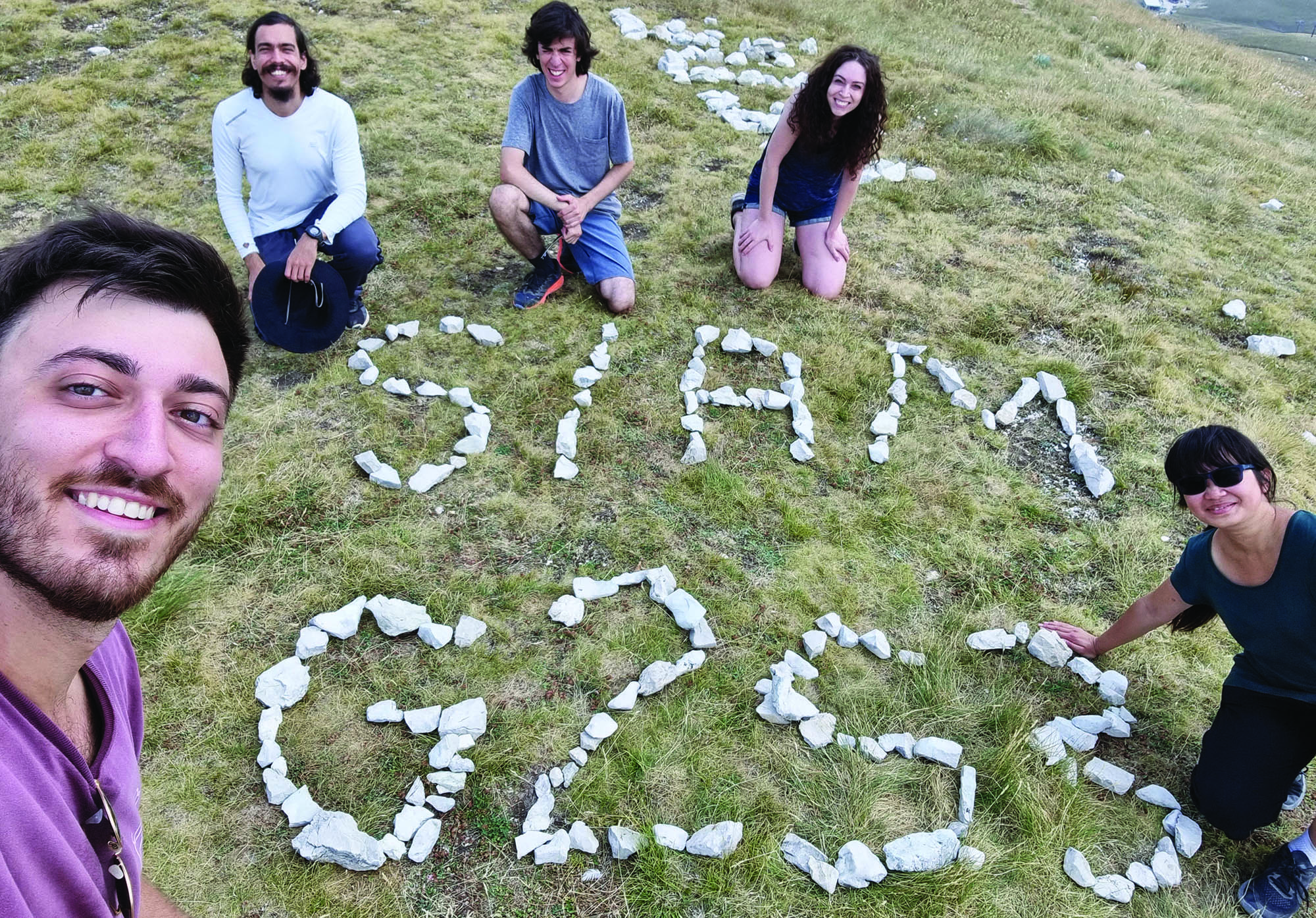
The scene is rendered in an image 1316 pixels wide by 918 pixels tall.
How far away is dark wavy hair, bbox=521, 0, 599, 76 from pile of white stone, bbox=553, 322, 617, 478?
168 centimetres

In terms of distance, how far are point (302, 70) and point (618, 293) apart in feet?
7.23

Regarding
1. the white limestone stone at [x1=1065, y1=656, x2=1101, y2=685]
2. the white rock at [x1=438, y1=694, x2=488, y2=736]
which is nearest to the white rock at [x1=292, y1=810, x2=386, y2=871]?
the white rock at [x1=438, y1=694, x2=488, y2=736]

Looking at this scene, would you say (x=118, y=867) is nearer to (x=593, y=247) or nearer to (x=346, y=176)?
(x=346, y=176)

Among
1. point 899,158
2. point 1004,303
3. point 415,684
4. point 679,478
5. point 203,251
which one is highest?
point 203,251

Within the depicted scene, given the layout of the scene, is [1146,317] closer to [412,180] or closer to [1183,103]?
[412,180]

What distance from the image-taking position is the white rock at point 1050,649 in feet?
11.7

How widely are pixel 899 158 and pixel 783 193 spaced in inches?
101

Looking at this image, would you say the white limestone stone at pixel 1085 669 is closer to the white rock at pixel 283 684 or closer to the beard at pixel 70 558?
the white rock at pixel 283 684

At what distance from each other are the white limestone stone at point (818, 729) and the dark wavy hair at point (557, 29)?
397cm

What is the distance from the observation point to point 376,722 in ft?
10.3

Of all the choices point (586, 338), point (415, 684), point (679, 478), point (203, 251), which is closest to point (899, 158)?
point (586, 338)

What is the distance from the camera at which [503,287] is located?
5555 mm

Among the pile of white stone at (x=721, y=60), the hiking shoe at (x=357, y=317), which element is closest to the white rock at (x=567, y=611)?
the hiking shoe at (x=357, y=317)

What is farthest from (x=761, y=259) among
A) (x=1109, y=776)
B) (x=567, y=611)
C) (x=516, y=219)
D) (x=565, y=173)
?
(x=1109, y=776)
